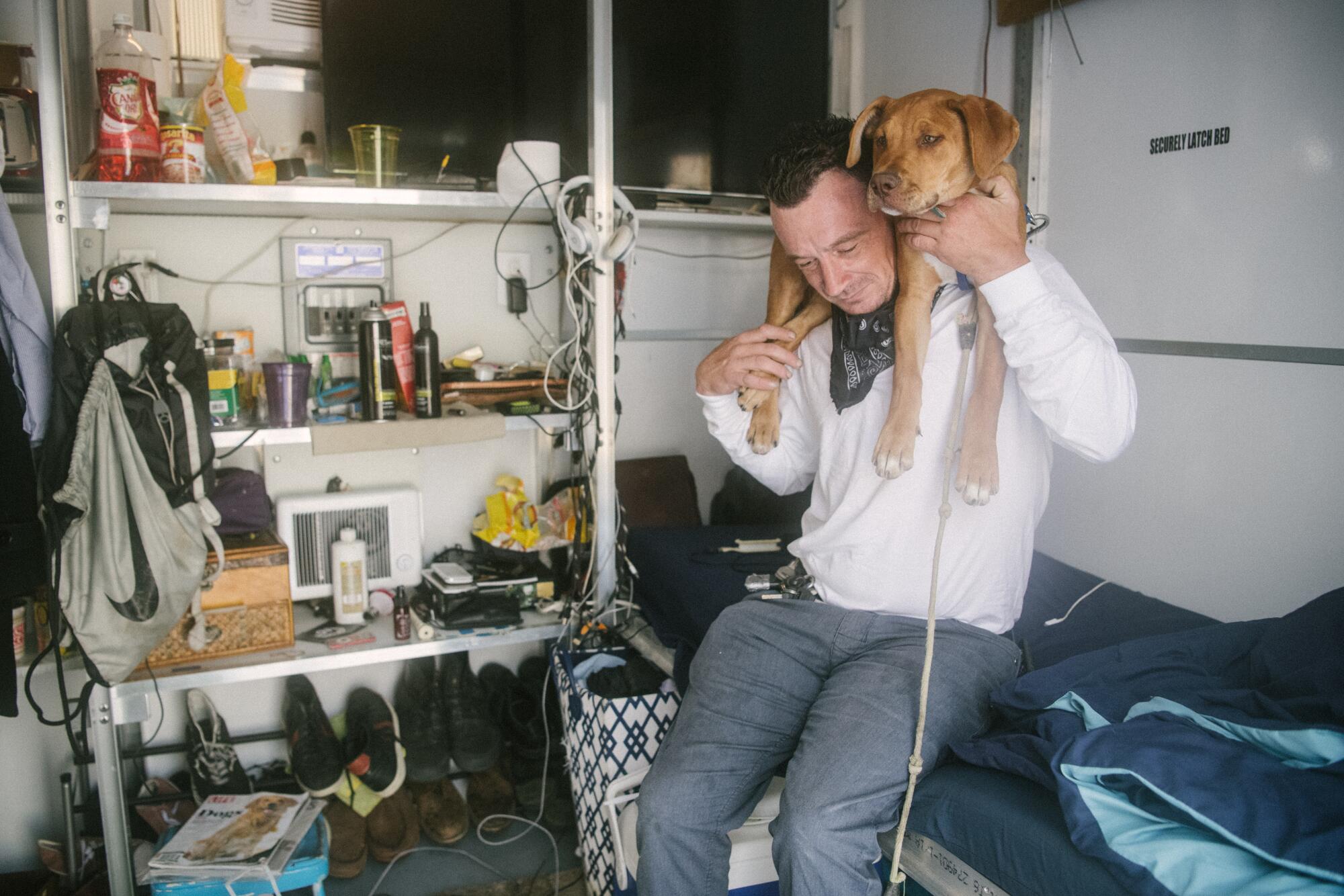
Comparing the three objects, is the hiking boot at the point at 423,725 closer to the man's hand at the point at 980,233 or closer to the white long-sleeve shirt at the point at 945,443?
the white long-sleeve shirt at the point at 945,443

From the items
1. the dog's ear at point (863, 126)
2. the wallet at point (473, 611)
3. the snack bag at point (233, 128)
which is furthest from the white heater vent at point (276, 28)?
the dog's ear at point (863, 126)

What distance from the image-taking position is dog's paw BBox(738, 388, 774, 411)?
1.66 metres

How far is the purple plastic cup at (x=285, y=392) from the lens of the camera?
78.4 inches

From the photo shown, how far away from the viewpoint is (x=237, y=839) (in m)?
1.93

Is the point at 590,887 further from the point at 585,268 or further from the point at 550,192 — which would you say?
→ the point at 550,192

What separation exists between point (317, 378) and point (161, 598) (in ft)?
2.22

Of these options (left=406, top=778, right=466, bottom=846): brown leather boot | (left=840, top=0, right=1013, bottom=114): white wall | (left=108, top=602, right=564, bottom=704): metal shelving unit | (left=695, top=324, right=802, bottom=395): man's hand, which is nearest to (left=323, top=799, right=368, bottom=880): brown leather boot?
(left=406, top=778, right=466, bottom=846): brown leather boot

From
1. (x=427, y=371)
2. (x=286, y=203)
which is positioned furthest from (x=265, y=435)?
(x=286, y=203)

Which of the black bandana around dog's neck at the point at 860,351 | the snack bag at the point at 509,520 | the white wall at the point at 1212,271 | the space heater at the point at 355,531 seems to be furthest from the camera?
the snack bag at the point at 509,520

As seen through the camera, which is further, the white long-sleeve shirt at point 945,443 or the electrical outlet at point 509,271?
the electrical outlet at point 509,271

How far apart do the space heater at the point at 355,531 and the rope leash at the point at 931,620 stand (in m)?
1.42

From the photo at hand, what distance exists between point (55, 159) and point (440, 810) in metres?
1.65

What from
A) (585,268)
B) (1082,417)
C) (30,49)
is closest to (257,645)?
(585,268)

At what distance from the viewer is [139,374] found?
1804 mm
